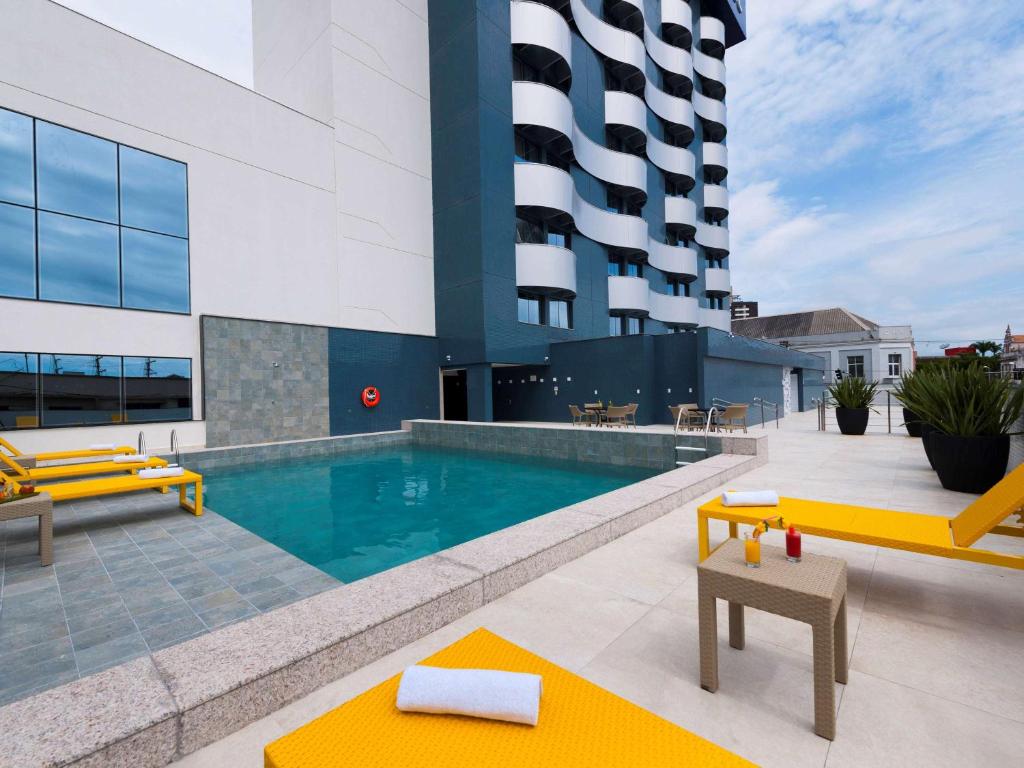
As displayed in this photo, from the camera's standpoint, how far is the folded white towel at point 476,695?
1284 mm

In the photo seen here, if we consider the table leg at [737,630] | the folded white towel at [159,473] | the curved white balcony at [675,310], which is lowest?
the table leg at [737,630]

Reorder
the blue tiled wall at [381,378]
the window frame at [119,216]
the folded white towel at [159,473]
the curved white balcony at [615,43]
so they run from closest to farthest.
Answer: the folded white towel at [159,473] → the window frame at [119,216] → the blue tiled wall at [381,378] → the curved white balcony at [615,43]

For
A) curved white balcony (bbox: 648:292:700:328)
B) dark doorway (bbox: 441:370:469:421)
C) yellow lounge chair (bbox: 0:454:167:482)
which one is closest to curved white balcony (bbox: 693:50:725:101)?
curved white balcony (bbox: 648:292:700:328)

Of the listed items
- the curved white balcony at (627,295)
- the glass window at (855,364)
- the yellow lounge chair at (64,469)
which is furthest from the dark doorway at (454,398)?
the glass window at (855,364)

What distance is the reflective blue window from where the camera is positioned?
449 inches

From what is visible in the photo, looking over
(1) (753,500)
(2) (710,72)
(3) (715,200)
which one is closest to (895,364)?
(3) (715,200)

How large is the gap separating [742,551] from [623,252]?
72.6 ft

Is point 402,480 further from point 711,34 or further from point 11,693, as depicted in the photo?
point 711,34

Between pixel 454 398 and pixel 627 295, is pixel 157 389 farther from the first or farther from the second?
pixel 627 295

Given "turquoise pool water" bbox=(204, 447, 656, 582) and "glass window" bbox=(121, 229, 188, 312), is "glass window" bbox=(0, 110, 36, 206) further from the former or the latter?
"turquoise pool water" bbox=(204, 447, 656, 582)

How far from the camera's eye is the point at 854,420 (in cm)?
1167

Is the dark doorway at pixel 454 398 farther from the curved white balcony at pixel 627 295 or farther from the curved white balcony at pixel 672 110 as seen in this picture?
the curved white balcony at pixel 672 110

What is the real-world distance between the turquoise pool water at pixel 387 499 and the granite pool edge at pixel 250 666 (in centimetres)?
203

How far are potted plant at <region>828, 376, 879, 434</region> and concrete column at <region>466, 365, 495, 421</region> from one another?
33.6ft
